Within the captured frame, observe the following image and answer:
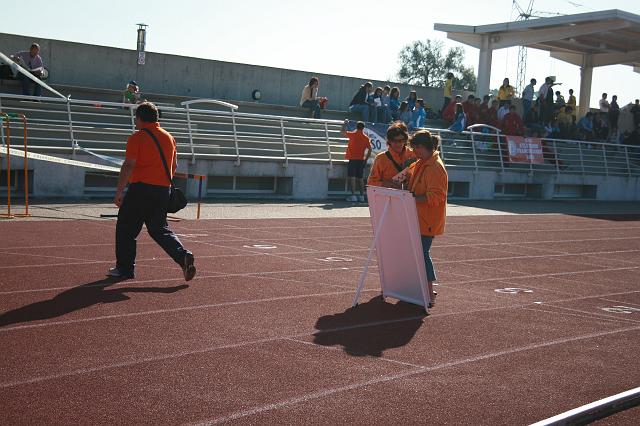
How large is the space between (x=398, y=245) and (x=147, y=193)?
269 cm

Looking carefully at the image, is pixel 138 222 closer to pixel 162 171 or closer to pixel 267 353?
pixel 162 171

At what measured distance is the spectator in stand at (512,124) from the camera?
3212 centimetres

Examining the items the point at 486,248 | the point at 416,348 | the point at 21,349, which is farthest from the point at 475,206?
the point at 21,349

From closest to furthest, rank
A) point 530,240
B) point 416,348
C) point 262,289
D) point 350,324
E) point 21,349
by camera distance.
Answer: point 21,349 < point 416,348 < point 350,324 < point 262,289 < point 530,240

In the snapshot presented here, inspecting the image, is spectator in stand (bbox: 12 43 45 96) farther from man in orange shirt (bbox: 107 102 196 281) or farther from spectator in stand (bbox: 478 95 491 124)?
spectator in stand (bbox: 478 95 491 124)

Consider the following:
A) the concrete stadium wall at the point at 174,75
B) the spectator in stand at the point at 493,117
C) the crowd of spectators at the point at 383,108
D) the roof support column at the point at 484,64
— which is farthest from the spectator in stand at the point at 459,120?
the roof support column at the point at 484,64

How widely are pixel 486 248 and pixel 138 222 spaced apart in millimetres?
7408

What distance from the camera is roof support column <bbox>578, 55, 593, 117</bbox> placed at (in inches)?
1614

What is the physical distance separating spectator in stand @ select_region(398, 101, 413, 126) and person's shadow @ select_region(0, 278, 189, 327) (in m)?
18.8

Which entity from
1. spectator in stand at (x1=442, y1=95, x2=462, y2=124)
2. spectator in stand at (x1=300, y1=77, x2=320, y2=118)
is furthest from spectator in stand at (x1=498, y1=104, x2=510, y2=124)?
spectator in stand at (x1=300, y1=77, x2=320, y2=118)

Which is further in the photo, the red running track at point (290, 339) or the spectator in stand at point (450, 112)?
the spectator in stand at point (450, 112)

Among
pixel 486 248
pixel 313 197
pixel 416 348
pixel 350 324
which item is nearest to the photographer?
pixel 416 348

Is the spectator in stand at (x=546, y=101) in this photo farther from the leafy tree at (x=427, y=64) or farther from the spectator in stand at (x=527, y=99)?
the leafy tree at (x=427, y=64)

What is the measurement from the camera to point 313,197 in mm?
24906
